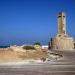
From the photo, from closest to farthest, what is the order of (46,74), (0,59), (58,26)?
1. (46,74)
2. (0,59)
3. (58,26)

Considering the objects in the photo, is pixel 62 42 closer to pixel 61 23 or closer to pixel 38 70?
pixel 61 23

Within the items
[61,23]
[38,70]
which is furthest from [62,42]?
[38,70]

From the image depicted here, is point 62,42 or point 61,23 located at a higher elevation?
point 61,23

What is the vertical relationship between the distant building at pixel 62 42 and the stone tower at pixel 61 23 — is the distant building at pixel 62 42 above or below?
→ below

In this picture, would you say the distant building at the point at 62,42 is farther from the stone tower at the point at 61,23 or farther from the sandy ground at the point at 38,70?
the sandy ground at the point at 38,70

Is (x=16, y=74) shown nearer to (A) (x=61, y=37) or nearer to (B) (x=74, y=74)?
(B) (x=74, y=74)

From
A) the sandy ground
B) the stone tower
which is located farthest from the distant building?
the sandy ground

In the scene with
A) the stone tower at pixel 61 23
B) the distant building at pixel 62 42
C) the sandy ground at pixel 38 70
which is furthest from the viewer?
the stone tower at pixel 61 23

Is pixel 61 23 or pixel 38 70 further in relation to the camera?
pixel 61 23

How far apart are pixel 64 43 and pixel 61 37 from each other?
6.27m

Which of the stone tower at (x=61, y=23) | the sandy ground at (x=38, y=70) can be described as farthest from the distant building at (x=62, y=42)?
the sandy ground at (x=38, y=70)

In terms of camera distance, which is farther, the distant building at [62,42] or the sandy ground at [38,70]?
the distant building at [62,42]

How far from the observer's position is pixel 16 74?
2344 centimetres

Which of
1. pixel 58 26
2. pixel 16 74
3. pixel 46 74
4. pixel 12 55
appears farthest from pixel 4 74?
pixel 58 26
